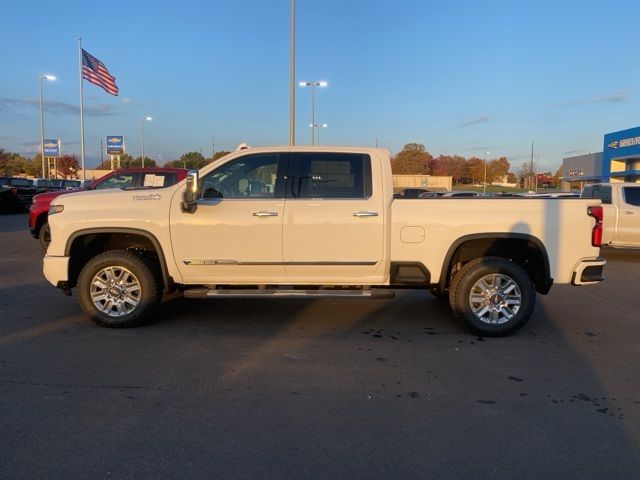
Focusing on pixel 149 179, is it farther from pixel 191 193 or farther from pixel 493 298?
pixel 493 298

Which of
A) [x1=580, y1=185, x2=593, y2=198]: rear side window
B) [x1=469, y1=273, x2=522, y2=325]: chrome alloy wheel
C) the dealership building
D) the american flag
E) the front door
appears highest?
the american flag

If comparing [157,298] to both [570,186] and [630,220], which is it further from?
[570,186]

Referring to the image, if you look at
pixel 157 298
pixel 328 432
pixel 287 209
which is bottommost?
pixel 328 432

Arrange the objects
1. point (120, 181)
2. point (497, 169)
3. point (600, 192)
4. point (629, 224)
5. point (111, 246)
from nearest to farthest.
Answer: point (111, 246) → point (629, 224) → point (120, 181) → point (600, 192) → point (497, 169)

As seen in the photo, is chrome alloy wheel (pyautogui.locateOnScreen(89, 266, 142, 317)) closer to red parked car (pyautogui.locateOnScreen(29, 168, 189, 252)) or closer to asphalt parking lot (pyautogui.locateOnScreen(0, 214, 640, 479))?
asphalt parking lot (pyautogui.locateOnScreen(0, 214, 640, 479))

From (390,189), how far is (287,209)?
116cm

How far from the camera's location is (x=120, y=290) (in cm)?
606

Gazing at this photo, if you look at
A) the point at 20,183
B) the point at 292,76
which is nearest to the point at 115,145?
the point at 20,183

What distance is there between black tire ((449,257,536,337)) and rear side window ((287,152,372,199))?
148 centimetres

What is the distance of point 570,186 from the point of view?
219 feet

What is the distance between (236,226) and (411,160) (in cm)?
8400

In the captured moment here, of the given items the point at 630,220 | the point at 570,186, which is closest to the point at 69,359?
the point at 630,220

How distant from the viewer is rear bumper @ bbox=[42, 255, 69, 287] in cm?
598

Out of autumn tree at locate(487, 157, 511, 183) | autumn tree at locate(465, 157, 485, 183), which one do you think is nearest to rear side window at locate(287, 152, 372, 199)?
autumn tree at locate(465, 157, 485, 183)
